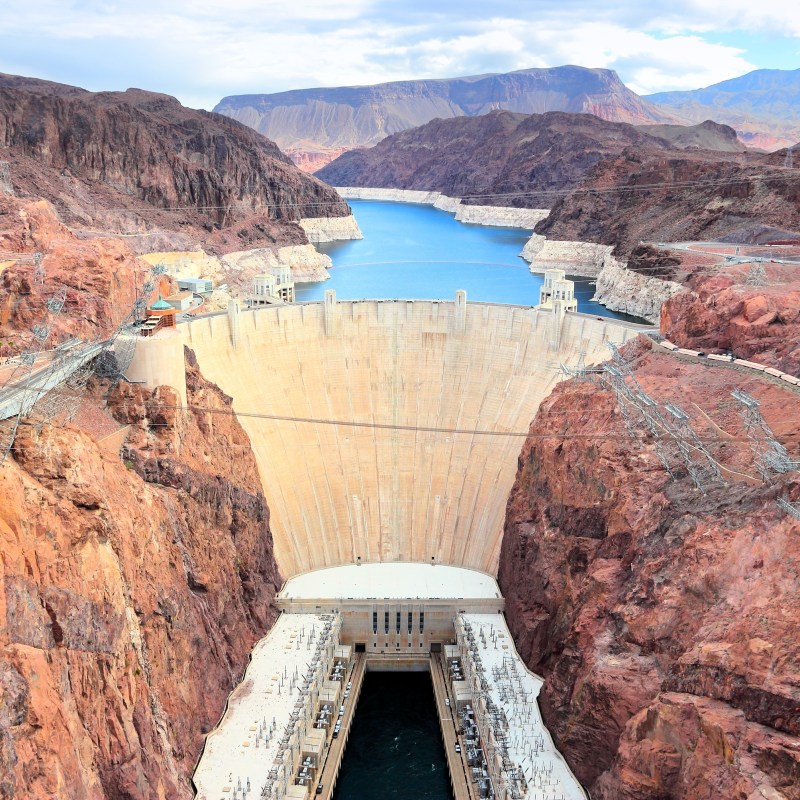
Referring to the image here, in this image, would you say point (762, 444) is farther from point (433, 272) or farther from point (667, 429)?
point (433, 272)

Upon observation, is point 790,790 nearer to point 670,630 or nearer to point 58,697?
point 670,630

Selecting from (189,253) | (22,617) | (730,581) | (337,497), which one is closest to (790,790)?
(730,581)

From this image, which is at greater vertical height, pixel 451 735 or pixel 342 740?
pixel 451 735

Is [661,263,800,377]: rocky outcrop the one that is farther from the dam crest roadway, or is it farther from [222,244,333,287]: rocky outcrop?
[222,244,333,287]: rocky outcrop

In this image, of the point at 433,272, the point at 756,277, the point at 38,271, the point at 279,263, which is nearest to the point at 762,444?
the point at 756,277

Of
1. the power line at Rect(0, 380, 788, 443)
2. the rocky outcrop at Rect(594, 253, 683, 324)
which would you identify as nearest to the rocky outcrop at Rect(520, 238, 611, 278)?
the rocky outcrop at Rect(594, 253, 683, 324)

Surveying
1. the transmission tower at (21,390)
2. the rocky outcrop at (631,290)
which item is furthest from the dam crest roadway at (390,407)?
the rocky outcrop at (631,290)

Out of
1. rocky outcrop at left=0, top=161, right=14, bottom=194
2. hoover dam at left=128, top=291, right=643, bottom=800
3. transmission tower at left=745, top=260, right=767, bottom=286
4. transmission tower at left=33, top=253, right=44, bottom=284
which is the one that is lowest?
hoover dam at left=128, top=291, right=643, bottom=800
